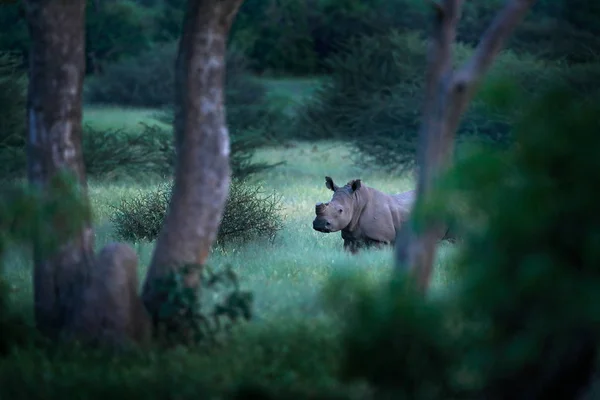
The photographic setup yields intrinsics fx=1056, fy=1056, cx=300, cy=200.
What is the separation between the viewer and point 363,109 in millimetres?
26031

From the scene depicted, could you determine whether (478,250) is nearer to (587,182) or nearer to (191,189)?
(587,182)

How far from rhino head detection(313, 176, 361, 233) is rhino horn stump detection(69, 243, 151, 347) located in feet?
16.4

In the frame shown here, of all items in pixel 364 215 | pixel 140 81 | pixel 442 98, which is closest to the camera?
pixel 442 98

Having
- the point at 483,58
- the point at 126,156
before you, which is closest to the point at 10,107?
the point at 126,156

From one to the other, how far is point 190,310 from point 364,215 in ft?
17.9

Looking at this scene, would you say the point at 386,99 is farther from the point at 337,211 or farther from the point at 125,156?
the point at 337,211

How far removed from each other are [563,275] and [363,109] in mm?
21181

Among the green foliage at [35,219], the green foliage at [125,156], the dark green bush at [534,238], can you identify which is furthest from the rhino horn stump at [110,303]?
the green foliage at [125,156]

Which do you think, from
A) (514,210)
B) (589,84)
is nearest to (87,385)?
(514,210)

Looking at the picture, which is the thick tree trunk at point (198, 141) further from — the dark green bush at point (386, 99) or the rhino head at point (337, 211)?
the dark green bush at point (386, 99)

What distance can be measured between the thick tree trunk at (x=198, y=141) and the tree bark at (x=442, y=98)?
1.41 metres

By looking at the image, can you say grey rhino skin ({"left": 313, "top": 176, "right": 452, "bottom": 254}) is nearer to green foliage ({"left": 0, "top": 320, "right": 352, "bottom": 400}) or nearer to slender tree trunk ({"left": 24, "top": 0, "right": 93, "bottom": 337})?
green foliage ({"left": 0, "top": 320, "right": 352, "bottom": 400})

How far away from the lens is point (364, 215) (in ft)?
41.2

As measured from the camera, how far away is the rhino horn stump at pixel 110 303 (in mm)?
7016
